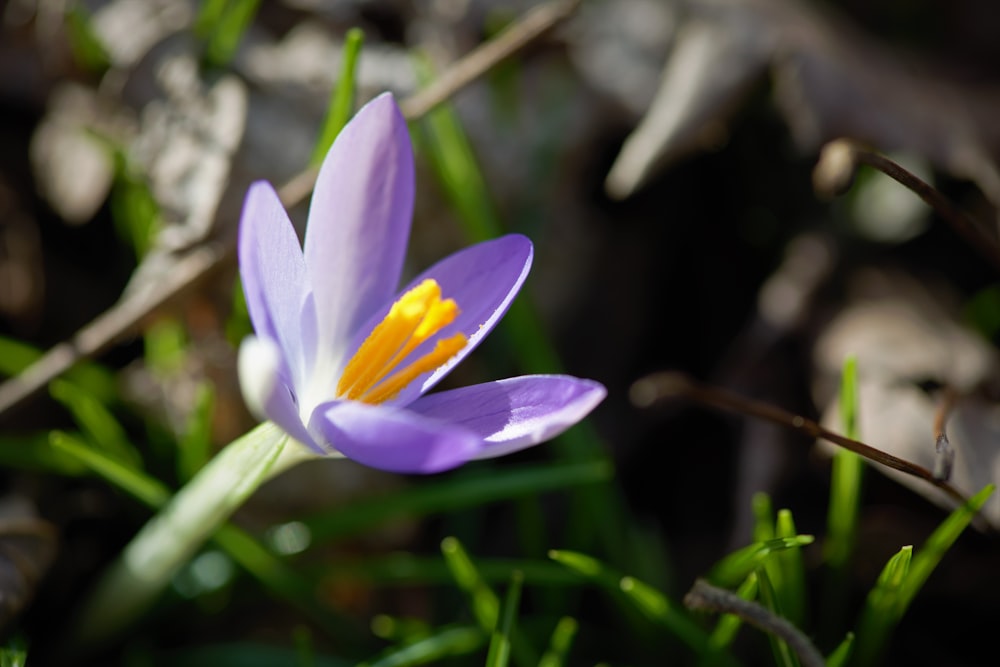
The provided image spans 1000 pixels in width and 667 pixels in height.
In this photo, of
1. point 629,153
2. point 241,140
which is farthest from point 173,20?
point 629,153

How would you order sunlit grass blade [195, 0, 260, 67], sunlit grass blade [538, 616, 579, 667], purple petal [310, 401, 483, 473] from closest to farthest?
purple petal [310, 401, 483, 473], sunlit grass blade [538, 616, 579, 667], sunlit grass blade [195, 0, 260, 67]

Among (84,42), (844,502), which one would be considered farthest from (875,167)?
(84,42)

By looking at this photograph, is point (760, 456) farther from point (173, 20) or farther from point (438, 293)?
point (173, 20)

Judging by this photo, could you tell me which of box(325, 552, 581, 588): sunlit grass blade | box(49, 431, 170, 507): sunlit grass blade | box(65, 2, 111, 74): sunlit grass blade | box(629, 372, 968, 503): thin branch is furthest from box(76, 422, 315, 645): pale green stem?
box(65, 2, 111, 74): sunlit grass blade

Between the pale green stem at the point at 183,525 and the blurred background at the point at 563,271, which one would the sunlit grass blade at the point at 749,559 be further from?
the pale green stem at the point at 183,525

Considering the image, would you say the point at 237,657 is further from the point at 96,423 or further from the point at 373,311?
the point at 373,311

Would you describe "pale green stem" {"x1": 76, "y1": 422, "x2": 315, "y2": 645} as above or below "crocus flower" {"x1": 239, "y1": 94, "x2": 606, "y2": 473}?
below

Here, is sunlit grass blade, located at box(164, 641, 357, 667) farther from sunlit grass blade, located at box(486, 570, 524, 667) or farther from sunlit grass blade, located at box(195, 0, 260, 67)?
sunlit grass blade, located at box(195, 0, 260, 67)
